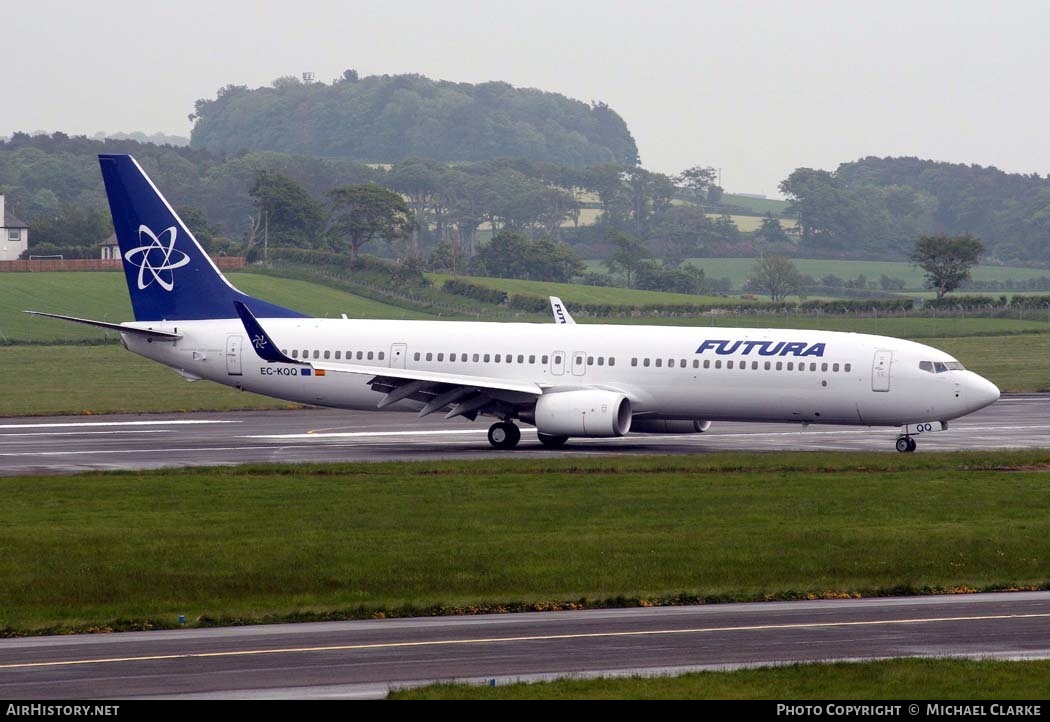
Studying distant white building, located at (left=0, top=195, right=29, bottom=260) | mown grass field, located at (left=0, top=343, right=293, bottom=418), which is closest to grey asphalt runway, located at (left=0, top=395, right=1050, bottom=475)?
mown grass field, located at (left=0, top=343, right=293, bottom=418)

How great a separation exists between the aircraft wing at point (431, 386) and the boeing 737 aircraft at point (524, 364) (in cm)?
6

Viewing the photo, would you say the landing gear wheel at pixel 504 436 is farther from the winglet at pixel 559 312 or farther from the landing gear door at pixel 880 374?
the landing gear door at pixel 880 374

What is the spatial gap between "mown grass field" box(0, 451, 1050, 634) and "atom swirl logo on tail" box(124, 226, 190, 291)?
1387 centimetres

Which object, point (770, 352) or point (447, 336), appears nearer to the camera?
point (770, 352)

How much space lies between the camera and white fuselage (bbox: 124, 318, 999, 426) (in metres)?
45.1

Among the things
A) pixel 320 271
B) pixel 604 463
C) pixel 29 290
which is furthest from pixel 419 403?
pixel 320 271

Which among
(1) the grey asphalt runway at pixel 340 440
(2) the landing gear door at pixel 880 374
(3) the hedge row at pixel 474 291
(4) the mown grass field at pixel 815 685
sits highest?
(3) the hedge row at pixel 474 291

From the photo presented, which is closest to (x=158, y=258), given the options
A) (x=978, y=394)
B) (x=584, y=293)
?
(x=978, y=394)

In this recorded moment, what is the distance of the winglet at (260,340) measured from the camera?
4706 cm

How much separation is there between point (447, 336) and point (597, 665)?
31.8m

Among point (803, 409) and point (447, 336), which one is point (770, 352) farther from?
point (447, 336)

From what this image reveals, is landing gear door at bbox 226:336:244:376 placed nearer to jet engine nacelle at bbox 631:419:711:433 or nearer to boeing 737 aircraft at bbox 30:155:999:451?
boeing 737 aircraft at bbox 30:155:999:451

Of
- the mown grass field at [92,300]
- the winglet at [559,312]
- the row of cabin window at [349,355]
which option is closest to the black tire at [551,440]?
the row of cabin window at [349,355]

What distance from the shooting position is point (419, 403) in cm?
4881
